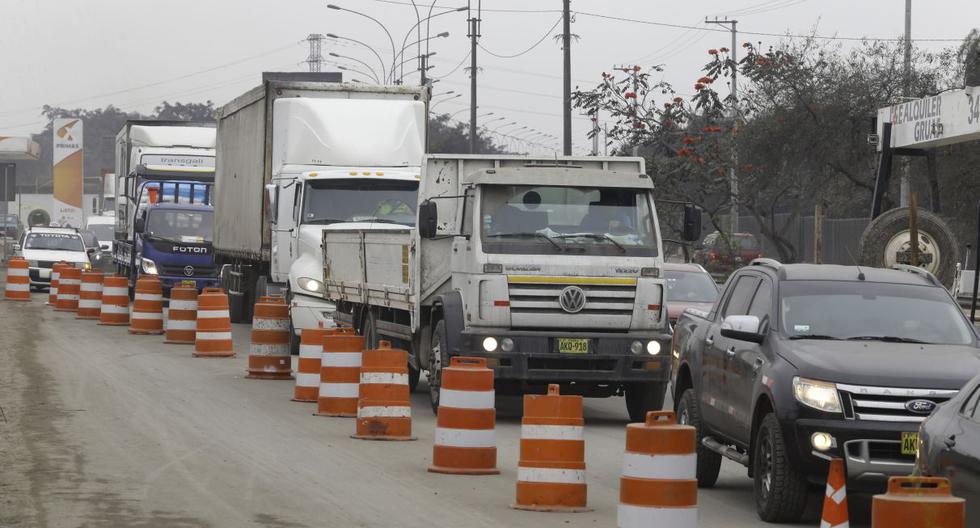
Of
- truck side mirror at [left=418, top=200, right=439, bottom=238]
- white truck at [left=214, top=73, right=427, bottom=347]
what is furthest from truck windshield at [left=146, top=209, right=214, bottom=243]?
truck side mirror at [left=418, top=200, right=439, bottom=238]

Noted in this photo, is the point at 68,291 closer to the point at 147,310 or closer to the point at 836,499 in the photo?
the point at 147,310

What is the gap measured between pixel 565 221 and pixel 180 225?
22679mm

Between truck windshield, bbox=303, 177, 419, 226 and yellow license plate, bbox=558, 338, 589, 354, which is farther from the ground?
truck windshield, bbox=303, 177, 419, 226

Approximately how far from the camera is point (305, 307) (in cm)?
2419

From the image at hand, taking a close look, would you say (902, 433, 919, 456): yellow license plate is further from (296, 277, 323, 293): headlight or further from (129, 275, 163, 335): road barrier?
(129, 275, 163, 335): road barrier

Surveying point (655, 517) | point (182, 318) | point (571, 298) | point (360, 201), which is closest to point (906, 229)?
point (571, 298)

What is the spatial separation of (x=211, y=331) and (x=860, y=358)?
48.4ft

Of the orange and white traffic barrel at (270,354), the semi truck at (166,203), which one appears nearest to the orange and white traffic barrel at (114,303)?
the semi truck at (166,203)

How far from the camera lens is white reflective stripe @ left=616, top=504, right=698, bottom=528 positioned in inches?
343

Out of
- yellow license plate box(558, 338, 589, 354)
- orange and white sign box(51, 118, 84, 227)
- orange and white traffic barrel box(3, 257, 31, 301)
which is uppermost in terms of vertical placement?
orange and white sign box(51, 118, 84, 227)

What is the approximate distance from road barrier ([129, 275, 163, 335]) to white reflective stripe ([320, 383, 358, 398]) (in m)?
12.6

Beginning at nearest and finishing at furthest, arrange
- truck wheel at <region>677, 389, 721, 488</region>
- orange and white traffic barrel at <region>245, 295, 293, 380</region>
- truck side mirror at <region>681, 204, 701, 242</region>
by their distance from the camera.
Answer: truck wheel at <region>677, 389, 721, 488</region>
truck side mirror at <region>681, 204, 701, 242</region>
orange and white traffic barrel at <region>245, 295, 293, 380</region>

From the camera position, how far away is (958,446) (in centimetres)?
748

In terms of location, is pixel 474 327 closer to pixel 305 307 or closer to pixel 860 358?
pixel 860 358
